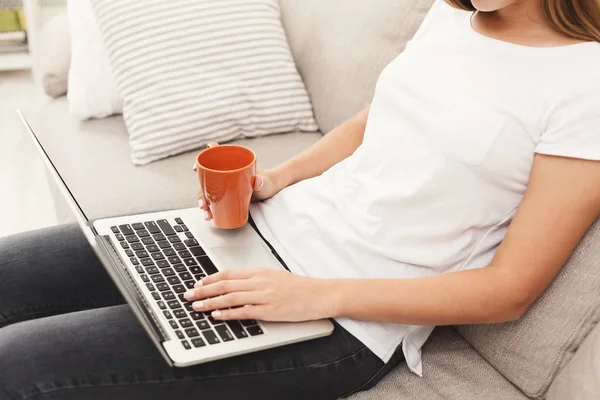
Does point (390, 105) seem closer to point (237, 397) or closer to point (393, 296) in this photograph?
point (393, 296)

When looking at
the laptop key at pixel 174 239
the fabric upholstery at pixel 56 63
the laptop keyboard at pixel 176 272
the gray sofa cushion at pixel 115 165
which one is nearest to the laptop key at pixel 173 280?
the laptop keyboard at pixel 176 272

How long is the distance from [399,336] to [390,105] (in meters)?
0.36

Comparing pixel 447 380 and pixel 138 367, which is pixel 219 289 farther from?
pixel 447 380

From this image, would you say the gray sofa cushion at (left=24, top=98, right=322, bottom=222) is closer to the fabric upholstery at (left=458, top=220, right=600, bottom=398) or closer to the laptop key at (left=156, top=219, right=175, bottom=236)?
the laptop key at (left=156, top=219, right=175, bottom=236)

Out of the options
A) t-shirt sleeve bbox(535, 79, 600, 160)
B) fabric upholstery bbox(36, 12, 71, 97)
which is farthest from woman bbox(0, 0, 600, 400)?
fabric upholstery bbox(36, 12, 71, 97)

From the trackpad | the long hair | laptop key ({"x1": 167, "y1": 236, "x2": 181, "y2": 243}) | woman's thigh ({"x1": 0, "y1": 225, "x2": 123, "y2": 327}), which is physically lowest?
woman's thigh ({"x1": 0, "y1": 225, "x2": 123, "y2": 327})

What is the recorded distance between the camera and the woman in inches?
36.1

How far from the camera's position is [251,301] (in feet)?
3.11

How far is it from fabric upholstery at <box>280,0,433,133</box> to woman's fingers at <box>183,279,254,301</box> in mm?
710

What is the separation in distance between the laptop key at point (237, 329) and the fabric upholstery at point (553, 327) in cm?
40

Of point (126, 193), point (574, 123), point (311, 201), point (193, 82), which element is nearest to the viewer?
point (574, 123)

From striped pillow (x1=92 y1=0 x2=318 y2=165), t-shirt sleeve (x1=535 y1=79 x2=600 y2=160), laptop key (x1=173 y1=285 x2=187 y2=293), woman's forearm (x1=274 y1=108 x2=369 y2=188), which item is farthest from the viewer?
striped pillow (x1=92 y1=0 x2=318 y2=165)

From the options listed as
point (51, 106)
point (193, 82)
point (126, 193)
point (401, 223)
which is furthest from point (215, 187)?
point (51, 106)

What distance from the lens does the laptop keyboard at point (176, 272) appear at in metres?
0.93
